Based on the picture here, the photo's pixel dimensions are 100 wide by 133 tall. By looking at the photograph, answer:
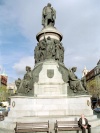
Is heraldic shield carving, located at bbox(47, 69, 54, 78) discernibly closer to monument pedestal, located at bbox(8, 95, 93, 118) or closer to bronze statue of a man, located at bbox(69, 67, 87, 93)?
bronze statue of a man, located at bbox(69, 67, 87, 93)

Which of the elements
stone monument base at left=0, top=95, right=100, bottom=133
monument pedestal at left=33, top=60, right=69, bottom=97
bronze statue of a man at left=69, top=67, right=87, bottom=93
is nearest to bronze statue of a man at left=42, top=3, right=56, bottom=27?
monument pedestal at left=33, top=60, right=69, bottom=97

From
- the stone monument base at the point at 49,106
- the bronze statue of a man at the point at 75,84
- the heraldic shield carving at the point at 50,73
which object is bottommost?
the stone monument base at the point at 49,106

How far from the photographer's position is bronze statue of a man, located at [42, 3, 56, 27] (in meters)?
17.6

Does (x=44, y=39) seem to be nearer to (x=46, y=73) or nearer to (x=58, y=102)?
(x=46, y=73)

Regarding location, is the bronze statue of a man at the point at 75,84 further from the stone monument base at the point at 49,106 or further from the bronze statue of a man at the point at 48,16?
the bronze statue of a man at the point at 48,16

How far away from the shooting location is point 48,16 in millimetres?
17625

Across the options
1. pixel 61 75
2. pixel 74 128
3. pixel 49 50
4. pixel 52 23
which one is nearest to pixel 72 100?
pixel 61 75

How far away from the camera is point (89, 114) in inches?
521

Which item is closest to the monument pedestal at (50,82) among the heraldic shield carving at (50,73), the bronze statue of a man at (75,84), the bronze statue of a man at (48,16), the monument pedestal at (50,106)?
the heraldic shield carving at (50,73)

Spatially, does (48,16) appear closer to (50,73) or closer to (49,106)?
(50,73)

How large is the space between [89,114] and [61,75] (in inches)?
151

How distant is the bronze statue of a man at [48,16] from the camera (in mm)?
17648

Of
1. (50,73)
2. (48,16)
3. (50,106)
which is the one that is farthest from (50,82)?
(48,16)

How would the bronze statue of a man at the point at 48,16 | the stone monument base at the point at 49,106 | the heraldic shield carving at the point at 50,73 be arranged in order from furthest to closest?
the bronze statue of a man at the point at 48,16 → the heraldic shield carving at the point at 50,73 → the stone monument base at the point at 49,106
